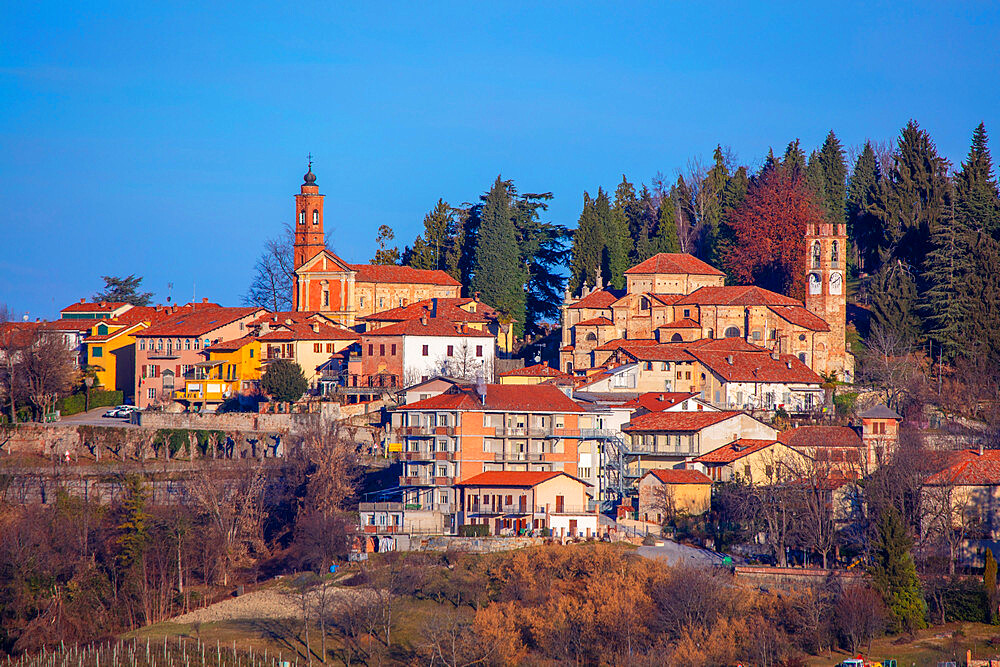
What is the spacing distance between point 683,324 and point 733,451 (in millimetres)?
19570

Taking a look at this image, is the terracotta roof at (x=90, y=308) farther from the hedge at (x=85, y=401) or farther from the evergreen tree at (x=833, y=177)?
the evergreen tree at (x=833, y=177)

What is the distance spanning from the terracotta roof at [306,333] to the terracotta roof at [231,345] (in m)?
0.80

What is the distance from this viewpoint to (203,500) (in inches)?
2229

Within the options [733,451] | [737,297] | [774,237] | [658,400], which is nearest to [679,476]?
[733,451]

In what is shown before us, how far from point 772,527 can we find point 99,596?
24025 mm

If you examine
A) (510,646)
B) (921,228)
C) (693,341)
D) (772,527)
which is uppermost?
(921,228)

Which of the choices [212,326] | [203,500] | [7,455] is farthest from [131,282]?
[203,500]

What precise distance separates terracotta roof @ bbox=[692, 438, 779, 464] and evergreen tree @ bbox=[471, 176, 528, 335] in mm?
26896

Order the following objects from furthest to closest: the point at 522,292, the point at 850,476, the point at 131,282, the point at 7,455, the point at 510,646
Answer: the point at 131,282, the point at 522,292, the point at 7,455, the point at 850,476, the point at 510,646

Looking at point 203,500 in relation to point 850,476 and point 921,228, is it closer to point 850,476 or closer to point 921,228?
point 850,476

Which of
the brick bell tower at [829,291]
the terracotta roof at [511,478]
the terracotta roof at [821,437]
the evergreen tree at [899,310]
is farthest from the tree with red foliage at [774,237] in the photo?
the terracotta roof at [511,478]

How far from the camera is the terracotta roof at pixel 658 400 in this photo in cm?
6499

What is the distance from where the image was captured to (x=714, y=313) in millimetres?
76250

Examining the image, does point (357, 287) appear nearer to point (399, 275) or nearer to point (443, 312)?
point (399, 275)
